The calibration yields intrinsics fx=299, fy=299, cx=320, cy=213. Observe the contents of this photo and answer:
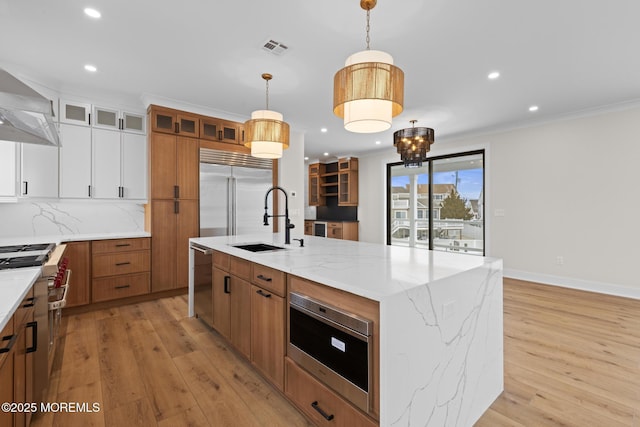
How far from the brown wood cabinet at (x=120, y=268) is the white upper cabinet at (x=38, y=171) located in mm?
811

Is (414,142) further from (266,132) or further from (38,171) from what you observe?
(38,171)

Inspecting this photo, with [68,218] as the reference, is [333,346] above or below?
below

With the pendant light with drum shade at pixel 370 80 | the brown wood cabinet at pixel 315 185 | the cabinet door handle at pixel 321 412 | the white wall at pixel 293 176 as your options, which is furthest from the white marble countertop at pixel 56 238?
the brown wood cabinet at pixel 315 185

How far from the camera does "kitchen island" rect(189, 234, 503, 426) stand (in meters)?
1.19

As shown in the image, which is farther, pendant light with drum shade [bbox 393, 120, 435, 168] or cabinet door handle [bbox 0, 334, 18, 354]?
pendant light with drum shade [bbox 393, 120, 435, 168]

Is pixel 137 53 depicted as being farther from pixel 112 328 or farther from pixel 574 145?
pixel 574 145

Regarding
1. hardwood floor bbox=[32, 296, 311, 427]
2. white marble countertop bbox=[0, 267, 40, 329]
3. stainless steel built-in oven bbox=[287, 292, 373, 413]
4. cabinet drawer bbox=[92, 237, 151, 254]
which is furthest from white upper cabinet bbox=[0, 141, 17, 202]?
stainless steel built-in oven bbox=[287, 292, 373, 413]

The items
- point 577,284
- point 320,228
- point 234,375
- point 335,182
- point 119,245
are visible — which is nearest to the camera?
point 234,375

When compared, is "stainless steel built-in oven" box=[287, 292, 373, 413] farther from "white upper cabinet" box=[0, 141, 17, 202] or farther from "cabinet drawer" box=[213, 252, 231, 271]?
"white upper cabinet" box=[0, 141, 17, 202]

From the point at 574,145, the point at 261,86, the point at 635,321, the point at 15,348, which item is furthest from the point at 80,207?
the point at 574,145

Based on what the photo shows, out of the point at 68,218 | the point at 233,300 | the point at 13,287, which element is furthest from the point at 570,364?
the point at 68,218

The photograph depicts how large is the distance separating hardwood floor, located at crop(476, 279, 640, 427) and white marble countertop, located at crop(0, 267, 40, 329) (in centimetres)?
221

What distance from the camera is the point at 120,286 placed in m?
3.64

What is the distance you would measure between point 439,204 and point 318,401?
5502mm
